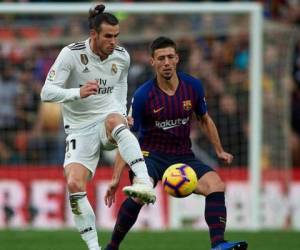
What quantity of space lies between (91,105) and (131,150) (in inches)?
32.6

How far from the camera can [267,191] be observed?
640 inches

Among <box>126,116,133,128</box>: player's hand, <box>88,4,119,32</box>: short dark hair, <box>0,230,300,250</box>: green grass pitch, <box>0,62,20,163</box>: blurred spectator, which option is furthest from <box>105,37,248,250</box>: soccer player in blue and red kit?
<box>0,62,20,163</box>: blurred spectator

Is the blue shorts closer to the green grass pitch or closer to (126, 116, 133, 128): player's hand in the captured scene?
(126, 116, 133, 128): player's hand

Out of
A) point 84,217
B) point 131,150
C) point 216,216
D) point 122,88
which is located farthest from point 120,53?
point 216,216

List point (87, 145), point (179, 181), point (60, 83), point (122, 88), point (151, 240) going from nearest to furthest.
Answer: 1. point (179, 181)
2. point (60, 83)
3. point (87, 145)
4. point (122, 88)
5. point (151, 240)

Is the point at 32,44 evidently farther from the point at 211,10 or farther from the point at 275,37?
the point at 275,37

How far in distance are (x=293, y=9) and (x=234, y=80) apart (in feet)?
8.54

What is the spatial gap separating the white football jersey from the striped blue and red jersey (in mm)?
225

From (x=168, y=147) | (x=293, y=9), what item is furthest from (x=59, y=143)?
(x=168, y=147)

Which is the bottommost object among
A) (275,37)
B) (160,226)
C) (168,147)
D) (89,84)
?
(160,226)

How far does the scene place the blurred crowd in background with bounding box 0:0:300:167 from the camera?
1652 centimetres

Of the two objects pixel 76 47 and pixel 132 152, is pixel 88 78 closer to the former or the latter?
pixel 76 47

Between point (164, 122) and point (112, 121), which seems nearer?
point (112, 121)

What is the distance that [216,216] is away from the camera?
948 centimetres
